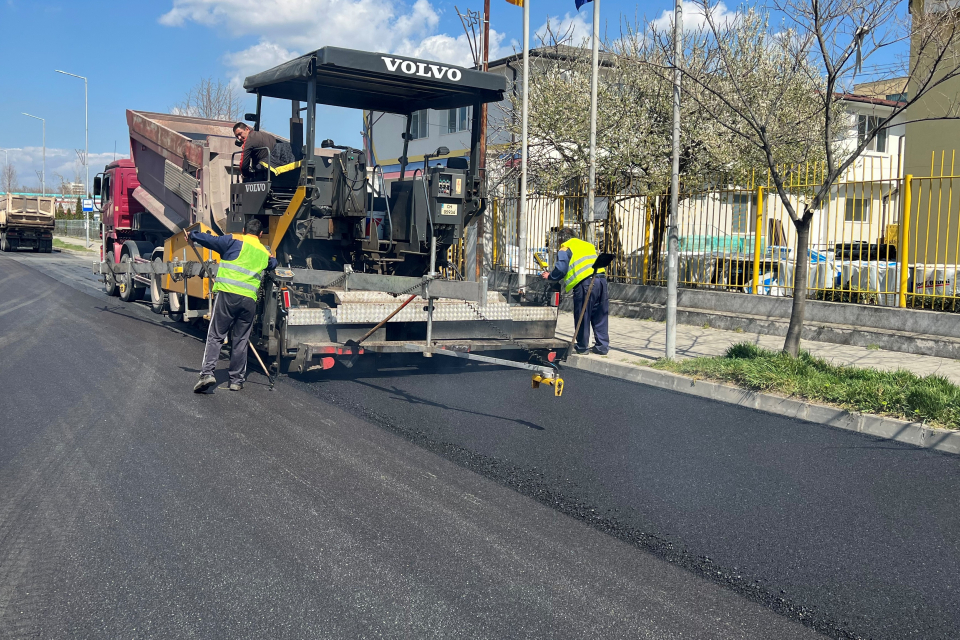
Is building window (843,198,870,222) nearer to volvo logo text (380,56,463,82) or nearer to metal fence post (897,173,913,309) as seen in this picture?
metal fence post (897,173,913,309)

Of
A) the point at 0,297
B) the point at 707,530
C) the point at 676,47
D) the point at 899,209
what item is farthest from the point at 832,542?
the point at 0,297

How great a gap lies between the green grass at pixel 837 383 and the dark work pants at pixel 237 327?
170 inches

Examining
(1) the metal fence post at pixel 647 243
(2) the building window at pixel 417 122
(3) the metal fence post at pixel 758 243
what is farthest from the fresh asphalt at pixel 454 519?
(1) the metal fence post at pixel 647 243

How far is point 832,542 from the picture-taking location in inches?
168

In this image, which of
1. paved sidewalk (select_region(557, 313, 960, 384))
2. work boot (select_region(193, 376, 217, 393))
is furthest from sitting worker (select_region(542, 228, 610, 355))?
work boot (select_region(193, 376, 217, 393))

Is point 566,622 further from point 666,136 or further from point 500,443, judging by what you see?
point 666,136

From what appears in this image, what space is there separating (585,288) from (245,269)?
13.7ft

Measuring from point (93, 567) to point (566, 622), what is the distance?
2.14m

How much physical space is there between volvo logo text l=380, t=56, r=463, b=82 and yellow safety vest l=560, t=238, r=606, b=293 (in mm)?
2558

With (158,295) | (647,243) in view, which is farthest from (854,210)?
(158,295)

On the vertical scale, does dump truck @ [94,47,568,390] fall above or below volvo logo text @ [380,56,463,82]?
below

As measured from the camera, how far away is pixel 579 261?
9953 mm

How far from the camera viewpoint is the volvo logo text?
312 inches

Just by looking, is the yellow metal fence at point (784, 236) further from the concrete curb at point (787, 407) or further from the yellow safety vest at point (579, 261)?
the concrete curb at point (787, 407)
